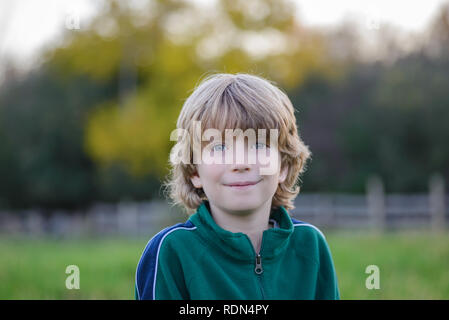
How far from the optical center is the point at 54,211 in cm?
2173

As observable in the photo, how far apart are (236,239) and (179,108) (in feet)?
46.2

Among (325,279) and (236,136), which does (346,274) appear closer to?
(325,279)

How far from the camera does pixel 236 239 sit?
203 centimetres

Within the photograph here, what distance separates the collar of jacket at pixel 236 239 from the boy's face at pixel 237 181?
0.30ft

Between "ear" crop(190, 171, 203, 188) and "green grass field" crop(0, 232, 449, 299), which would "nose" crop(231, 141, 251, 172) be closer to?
"ear" crop(190, 171, 203, 188)

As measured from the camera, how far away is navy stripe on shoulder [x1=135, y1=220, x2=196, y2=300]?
208cm

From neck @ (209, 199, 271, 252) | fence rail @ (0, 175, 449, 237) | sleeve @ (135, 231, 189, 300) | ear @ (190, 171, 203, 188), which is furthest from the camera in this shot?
fence rail @ (0, 175, 449, 237)

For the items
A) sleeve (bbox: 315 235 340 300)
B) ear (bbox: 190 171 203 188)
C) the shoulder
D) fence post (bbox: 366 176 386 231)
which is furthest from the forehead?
fence post (bbox: 366 176 386 231)

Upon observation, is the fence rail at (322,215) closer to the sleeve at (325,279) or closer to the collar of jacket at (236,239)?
the sleeve at (325,279)

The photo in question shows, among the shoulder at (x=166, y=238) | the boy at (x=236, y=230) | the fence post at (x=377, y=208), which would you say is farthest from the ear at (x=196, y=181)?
the fence post at (x=377, y=208)

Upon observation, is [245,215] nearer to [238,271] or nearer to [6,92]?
[238,271]

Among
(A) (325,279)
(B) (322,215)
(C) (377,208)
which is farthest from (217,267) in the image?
(B) (322,215)

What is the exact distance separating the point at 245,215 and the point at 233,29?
1389 cm
